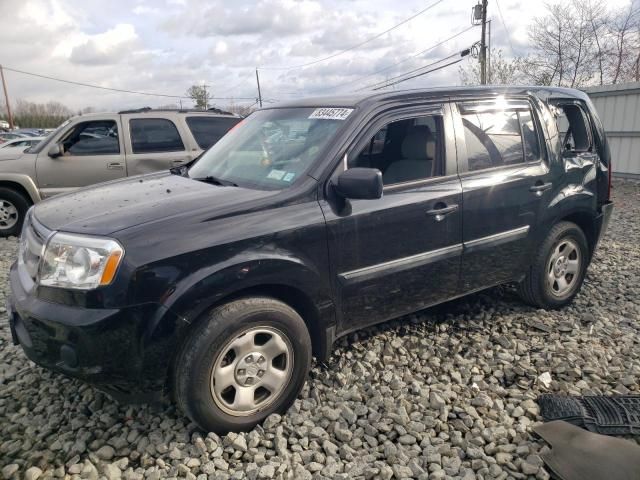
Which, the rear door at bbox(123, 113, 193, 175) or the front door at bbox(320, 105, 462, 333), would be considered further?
the rear door at bbox(123, 113, 193, 175)

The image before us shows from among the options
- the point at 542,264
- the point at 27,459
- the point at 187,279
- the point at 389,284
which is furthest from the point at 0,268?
the point at 542,264

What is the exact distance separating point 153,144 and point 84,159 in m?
1.01

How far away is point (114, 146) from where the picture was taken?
729 cm

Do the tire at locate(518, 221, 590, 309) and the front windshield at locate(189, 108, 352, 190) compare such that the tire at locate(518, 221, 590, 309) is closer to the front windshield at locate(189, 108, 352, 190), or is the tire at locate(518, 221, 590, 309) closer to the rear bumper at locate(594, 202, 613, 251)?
the rear bumper at locate(594, 202, 613, 251)

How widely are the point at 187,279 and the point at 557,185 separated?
309cm

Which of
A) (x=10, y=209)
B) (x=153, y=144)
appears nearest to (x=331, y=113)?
(x=153, y=144)

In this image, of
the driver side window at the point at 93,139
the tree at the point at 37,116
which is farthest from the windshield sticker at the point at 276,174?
the tree at the point at 37,116

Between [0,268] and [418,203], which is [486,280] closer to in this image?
[418,203]

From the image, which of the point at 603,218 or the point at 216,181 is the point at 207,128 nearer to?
the point at 216,181

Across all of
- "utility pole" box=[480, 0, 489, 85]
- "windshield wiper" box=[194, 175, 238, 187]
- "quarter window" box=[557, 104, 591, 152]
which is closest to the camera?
"windshield wiper" box=[194, 175, 238, 187]

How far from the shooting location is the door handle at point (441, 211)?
325 cm

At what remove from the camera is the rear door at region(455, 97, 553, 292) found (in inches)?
137

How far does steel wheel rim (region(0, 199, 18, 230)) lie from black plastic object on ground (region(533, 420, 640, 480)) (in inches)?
295

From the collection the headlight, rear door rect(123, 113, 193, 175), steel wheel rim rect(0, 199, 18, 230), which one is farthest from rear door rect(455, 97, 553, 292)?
steel wheel rim rect(0, 199, 18, 230)
